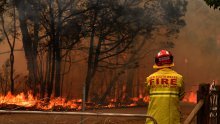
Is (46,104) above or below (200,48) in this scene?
below

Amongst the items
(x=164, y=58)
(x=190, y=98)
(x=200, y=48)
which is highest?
(x=200, y=48)

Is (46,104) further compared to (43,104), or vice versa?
(46,104)

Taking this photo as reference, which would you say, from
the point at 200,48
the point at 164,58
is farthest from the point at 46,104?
the point at 164,58

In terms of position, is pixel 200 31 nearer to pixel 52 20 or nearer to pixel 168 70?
pixel 52 20

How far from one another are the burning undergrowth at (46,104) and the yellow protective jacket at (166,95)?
10.7 m

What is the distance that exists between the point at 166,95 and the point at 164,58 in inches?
21.4

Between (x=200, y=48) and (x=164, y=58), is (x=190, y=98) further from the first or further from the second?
(x=164, y=58)

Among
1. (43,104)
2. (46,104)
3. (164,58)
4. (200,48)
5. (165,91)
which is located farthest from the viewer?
(200,48)


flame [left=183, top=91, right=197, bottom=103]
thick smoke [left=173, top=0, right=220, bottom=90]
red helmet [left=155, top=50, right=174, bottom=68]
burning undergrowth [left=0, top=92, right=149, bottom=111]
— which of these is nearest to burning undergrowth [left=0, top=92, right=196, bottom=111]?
burning undergrowth [left=0, top=92, right=149, bottom=111]

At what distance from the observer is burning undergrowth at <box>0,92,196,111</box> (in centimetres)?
1675

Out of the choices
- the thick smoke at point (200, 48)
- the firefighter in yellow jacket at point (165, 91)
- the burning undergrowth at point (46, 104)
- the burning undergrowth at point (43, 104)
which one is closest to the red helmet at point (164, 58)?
the firefighter in yellow jacket at point (165, 91)

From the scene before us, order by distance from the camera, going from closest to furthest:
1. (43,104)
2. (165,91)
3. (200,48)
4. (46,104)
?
(165,91) < (43,104) < (46,104) < (200,48)

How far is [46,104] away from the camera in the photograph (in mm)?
18188

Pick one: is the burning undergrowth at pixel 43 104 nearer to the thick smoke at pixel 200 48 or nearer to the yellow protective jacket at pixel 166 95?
the thick smoke at pixel 200 48
